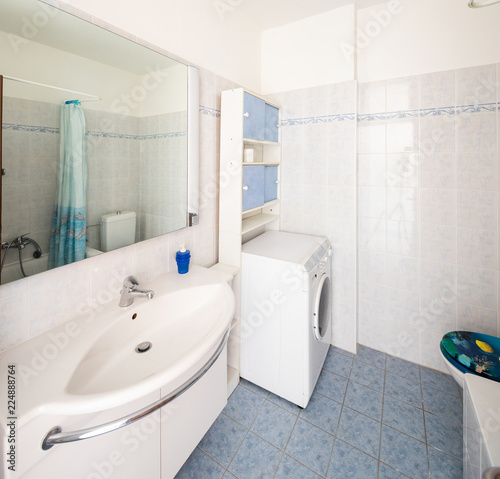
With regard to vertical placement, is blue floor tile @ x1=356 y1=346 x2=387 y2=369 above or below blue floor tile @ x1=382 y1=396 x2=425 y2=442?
above

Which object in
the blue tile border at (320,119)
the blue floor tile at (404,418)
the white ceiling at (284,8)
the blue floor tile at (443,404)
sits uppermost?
the white ceiling at (284,8)

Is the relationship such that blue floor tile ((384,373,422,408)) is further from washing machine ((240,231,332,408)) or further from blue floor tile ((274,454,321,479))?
blue floor tile ((274,454,321,479))

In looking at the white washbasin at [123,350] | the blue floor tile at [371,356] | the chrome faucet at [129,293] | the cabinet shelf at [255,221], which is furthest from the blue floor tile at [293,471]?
the cabinet shelf at [255,221]

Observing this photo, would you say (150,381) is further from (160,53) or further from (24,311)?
(160,53)

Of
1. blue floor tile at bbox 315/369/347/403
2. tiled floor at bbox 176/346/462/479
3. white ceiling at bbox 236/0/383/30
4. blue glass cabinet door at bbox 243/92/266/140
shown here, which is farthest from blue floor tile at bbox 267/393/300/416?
white ceiling at bbox 236/0/383/30

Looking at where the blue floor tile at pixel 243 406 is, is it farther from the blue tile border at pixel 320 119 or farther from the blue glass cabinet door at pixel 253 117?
the blue tile border at pixel 320 119

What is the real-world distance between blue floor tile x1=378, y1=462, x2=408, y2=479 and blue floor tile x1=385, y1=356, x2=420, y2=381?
30.2 inches

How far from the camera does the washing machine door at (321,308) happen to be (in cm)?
172

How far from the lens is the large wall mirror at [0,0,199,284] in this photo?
0.88 meters

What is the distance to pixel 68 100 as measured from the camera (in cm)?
100

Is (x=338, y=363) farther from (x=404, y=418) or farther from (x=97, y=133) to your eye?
(x=97, y=133)

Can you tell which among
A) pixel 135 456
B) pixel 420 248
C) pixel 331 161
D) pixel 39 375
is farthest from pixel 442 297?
pixel 39 375

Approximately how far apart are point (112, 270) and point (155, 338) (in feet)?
1.23

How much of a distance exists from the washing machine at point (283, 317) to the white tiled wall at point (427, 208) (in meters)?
0.58
